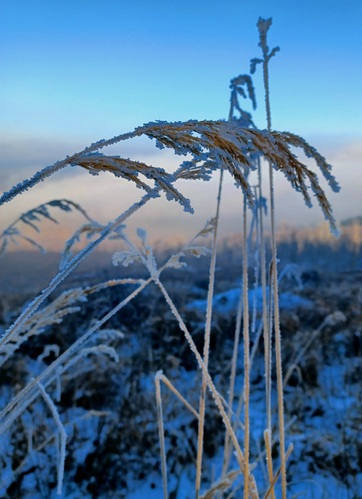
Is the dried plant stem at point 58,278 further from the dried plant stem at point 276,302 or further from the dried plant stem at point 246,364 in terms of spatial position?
the dried plant stem at point 246,364

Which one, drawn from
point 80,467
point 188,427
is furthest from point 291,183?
point 188,427

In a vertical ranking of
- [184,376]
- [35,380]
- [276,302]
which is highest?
[276,302]

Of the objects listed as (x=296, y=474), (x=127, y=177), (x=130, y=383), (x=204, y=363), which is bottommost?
(x=296, y=474)

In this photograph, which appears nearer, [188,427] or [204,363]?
[204,363]

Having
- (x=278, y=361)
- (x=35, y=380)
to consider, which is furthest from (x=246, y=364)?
(x=35, y=380)

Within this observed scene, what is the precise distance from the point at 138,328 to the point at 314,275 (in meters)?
11.6

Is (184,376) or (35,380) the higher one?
(35,380)

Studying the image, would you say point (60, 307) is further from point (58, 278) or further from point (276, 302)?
point (58, 278)

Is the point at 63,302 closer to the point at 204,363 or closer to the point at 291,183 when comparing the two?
the point at 204,363

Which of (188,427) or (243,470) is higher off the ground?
(243,470)

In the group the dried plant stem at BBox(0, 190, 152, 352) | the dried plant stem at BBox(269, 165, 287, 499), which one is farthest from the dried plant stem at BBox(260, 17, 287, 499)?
the dried plant stem at BBox(0, 190, 152, 352)

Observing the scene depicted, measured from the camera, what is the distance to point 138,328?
7668mm

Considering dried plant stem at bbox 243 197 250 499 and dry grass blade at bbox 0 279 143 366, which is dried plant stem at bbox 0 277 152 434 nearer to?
dry grass blade at bbox 0 279 143 366

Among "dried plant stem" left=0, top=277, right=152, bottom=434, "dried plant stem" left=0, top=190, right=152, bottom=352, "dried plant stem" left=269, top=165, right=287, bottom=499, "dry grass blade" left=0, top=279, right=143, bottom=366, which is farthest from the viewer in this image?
"dry grass blade" left=0, top=279, right=143, bottom=366
